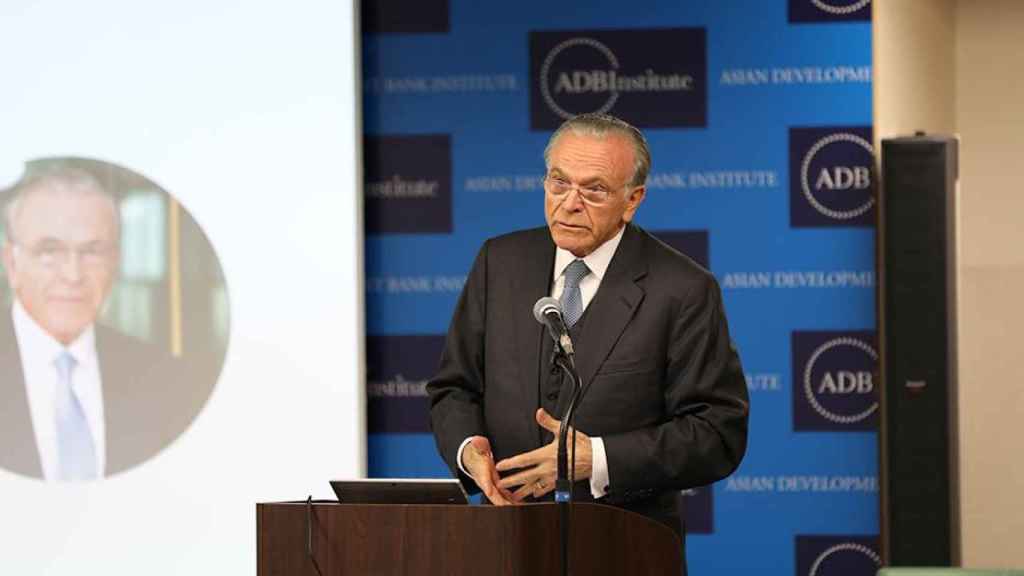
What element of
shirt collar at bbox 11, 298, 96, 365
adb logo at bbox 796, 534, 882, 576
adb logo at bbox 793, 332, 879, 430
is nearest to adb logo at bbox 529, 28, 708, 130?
adb logo at bbox 793, 332, 879, 430

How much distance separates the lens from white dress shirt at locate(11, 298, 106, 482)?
18.6 ft

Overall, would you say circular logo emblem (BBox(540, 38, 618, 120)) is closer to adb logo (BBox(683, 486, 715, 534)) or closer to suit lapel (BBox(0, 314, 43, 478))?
adb logo (BBox(683, 486, 715, 534))

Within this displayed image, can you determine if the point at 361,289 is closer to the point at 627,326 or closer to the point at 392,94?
the point at 392,94

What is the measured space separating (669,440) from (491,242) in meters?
0.66

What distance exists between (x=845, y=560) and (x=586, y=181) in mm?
2853

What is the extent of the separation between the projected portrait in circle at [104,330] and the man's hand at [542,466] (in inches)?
102

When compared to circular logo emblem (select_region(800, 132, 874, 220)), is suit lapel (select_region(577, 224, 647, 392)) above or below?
below

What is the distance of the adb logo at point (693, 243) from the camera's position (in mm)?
5887

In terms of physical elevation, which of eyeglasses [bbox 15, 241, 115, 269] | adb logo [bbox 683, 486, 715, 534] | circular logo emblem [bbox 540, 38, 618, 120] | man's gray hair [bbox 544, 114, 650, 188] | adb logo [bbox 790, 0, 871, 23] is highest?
adb logo [bbox 790, 0, 871, 23]

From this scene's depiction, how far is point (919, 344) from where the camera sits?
224 inches

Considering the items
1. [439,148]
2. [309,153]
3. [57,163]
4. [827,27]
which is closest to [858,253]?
[827,27]

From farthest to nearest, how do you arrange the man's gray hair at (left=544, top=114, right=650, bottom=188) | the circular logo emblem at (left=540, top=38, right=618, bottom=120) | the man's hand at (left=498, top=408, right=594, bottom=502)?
the circular logo emblem at (left=540, top=38, right=618, bottom=120) → the man's gray hair at (left=544, top=114, right=650, bottom=188) → the man's hand at (left=498, top=408, right=594, bottom=502)

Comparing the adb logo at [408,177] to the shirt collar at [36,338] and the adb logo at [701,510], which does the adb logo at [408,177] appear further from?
the adb logo at [701,510]

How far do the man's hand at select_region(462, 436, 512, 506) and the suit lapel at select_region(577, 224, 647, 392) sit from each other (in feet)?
0.92
